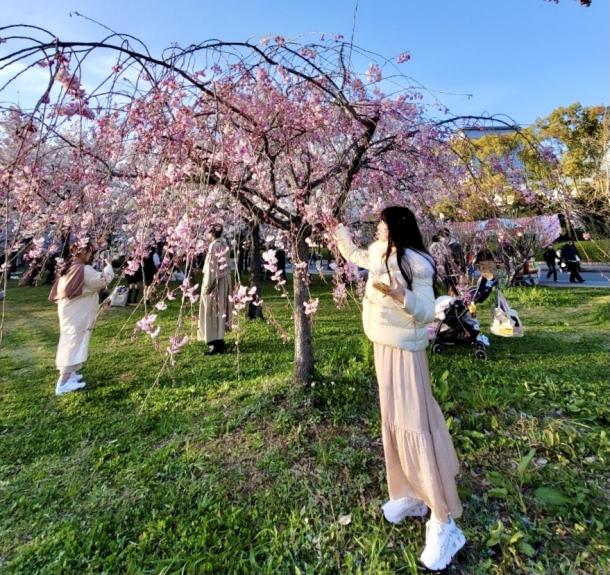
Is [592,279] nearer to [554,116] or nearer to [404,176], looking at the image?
[554,116]

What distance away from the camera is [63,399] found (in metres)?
4.36

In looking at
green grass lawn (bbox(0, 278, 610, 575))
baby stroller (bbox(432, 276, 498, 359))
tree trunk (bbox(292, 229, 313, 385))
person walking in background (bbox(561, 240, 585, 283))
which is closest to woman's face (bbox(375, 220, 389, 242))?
green grass lawn (bbox(0, 278, 610, 575))

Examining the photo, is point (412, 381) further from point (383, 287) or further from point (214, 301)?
point (214, 301)

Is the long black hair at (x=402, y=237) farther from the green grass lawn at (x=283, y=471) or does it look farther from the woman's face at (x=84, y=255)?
the woman's face at (x=84, y=255)

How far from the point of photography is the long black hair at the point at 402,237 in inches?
79.5

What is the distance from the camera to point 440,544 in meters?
1.95

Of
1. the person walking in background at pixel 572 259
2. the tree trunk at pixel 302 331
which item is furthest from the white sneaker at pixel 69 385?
the person walking in background at pixel 572 259

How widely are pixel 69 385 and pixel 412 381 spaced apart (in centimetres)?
426

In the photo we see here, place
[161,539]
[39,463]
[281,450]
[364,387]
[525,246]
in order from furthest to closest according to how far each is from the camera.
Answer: [525,246]
[364,387]
[39,463]
[281,450]
[161,539]

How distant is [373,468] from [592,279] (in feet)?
49.5

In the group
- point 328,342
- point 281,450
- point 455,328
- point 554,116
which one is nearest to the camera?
point 281,450

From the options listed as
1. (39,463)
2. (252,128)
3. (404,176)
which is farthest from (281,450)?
(404,176)

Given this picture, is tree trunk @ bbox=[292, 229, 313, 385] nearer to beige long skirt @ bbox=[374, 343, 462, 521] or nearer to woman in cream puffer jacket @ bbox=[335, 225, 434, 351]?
woman in cream puffer jacket @ bbox=[335, 225, 434, 351]

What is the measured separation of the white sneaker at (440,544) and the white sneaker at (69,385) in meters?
4.19
